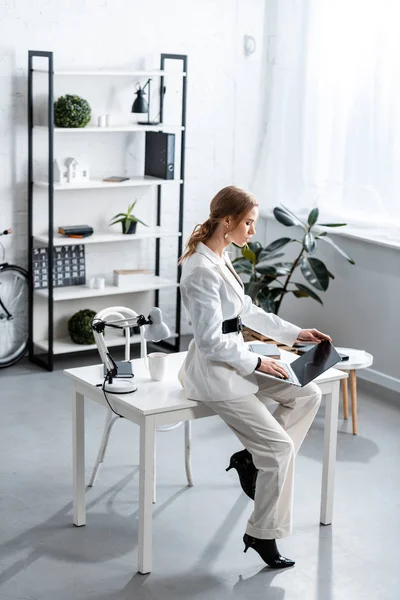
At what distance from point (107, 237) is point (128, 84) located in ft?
3.53

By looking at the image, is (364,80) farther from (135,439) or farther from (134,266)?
(135,439)

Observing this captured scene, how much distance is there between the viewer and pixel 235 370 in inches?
141

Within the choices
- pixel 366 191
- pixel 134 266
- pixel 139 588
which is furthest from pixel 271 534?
pixel 134 266

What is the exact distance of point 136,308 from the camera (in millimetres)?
6863

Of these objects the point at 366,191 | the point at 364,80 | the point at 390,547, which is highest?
the point at 364,80

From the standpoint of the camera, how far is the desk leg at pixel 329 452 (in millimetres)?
3957

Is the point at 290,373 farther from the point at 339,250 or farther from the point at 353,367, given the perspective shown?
the point at 339,250

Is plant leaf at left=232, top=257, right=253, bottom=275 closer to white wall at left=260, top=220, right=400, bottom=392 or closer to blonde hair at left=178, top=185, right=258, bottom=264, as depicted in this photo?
white wall at left=260, top=220, right=400, bottom=392

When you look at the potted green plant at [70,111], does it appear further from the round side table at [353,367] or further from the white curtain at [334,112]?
the round side table at [353,367]

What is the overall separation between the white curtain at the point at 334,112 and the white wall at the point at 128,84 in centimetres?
26

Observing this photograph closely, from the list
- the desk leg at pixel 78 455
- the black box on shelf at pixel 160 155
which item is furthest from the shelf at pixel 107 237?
the desk leg at pixel 78 455

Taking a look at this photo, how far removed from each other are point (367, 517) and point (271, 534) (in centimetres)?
77

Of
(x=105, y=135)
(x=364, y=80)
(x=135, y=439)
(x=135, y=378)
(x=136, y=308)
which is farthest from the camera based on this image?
(x=136, y=308)

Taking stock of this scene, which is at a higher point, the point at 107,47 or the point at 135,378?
the point at 107,47
